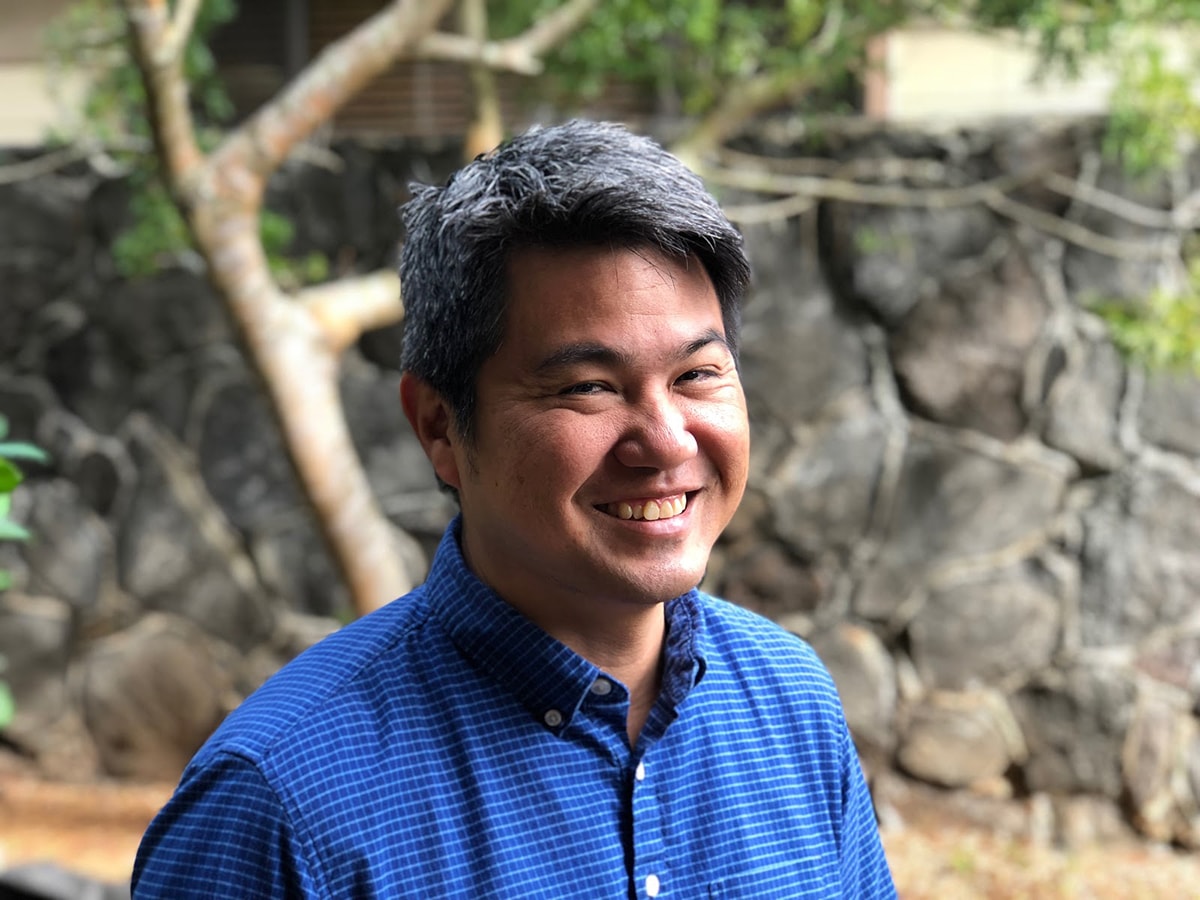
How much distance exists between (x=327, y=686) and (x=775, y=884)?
0.45 meters

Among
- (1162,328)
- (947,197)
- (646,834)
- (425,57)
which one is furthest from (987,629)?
(646,834)

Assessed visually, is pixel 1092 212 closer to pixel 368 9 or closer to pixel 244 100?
pixel 368 9

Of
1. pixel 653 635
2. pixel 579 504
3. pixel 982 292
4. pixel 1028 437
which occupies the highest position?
pixel 579 504

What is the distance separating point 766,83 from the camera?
3641 mm

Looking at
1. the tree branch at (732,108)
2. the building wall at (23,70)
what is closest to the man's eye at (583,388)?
the tree branch at (732,108)

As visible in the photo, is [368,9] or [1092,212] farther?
[368,9]

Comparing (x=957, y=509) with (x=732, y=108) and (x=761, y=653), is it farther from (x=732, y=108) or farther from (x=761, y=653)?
(x=761, y=653)

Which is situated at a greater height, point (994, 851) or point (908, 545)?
point (908, 545)

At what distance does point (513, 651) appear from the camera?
108 cm

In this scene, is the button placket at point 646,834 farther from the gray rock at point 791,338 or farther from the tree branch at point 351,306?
the gray rock at point 791,338

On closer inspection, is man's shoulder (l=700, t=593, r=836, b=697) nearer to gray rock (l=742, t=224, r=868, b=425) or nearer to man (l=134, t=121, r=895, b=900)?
man (l=134, t=121, r=895, b=900)

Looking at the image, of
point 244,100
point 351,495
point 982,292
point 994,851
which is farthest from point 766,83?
point 994,851

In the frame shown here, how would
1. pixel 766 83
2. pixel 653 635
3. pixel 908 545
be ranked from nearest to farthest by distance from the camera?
pixel 653 635 < pixel 766 83 < pixel 908 545

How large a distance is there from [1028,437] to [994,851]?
1289 mm
